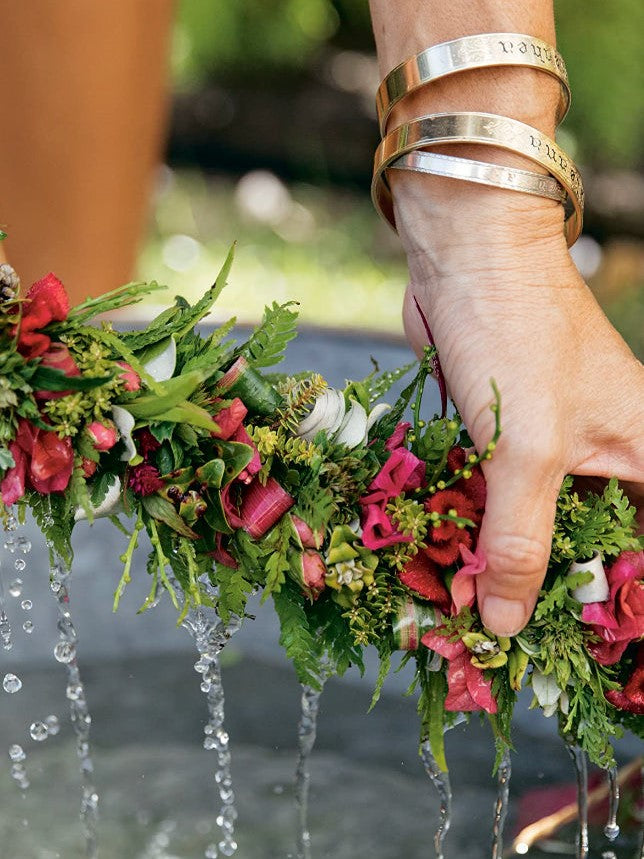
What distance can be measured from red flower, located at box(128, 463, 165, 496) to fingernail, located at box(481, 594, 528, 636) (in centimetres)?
24

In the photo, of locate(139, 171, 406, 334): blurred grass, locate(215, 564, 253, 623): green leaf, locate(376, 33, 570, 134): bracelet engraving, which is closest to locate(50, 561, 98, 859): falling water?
locate(215, 564, 253, 623): green leaf

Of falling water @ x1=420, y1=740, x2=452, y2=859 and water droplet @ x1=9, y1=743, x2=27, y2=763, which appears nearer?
falling water @ x1=420, y1=740, x2=452, y2=859

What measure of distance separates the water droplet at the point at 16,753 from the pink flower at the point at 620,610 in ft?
2.44

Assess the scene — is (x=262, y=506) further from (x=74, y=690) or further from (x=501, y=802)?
(x=501, y=802)

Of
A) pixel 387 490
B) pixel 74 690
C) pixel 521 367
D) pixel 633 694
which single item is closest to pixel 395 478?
pixel 387 490

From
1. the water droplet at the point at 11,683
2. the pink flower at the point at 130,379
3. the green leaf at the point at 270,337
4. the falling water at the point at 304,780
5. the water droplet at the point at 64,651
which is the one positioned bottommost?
the falling water at the point at 304,780

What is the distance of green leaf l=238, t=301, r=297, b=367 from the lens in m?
0.72

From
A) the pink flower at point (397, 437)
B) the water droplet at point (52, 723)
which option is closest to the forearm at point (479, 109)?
the pink flower at point (397, 437)

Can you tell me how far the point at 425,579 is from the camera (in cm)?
71

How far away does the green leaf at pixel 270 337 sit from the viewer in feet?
2.37

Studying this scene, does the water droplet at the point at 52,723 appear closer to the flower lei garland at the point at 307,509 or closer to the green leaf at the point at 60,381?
the flower lei garland at the point at 307,509

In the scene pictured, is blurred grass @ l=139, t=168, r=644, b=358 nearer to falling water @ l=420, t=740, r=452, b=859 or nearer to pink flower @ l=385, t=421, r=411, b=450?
falling water @ l=420, t=740, r=452, b=859

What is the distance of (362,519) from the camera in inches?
28.5

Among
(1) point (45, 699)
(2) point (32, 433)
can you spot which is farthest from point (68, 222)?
(2) point (32, 433)
